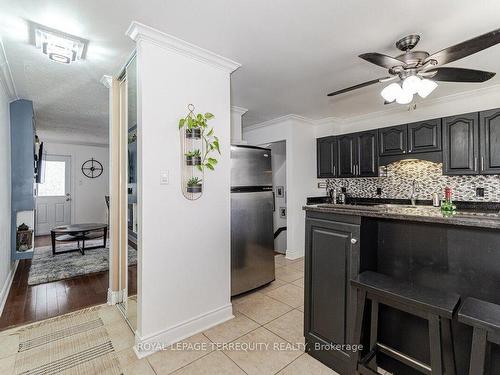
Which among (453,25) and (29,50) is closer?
(453,25)

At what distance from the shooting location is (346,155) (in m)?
4.51

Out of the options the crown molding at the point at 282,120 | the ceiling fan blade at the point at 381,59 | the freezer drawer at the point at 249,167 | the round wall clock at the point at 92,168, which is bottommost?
the freezer drawer at the point at 249,167

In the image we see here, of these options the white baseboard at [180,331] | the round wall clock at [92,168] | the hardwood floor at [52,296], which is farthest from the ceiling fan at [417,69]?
the round wall clock at [92,168]

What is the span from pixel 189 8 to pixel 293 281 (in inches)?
128

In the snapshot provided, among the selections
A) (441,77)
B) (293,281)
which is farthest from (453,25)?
(293,281)

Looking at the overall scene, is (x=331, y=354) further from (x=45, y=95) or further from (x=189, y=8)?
(x=45, y=95)

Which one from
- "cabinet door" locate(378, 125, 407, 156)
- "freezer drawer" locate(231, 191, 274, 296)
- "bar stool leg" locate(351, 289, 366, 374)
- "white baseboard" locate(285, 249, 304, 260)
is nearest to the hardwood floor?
"freezer drawer" locate(231, 191, 274, 296)

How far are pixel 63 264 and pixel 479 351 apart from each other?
5072mm

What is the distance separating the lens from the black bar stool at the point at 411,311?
4.06 feet

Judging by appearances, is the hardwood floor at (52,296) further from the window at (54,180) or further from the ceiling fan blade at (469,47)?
the window at (54,180)

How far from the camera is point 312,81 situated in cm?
304

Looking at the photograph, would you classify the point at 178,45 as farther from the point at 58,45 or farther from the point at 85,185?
the point at 85,185

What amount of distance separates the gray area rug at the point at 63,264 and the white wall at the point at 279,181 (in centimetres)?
314

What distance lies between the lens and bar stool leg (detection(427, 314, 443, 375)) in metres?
1.23
